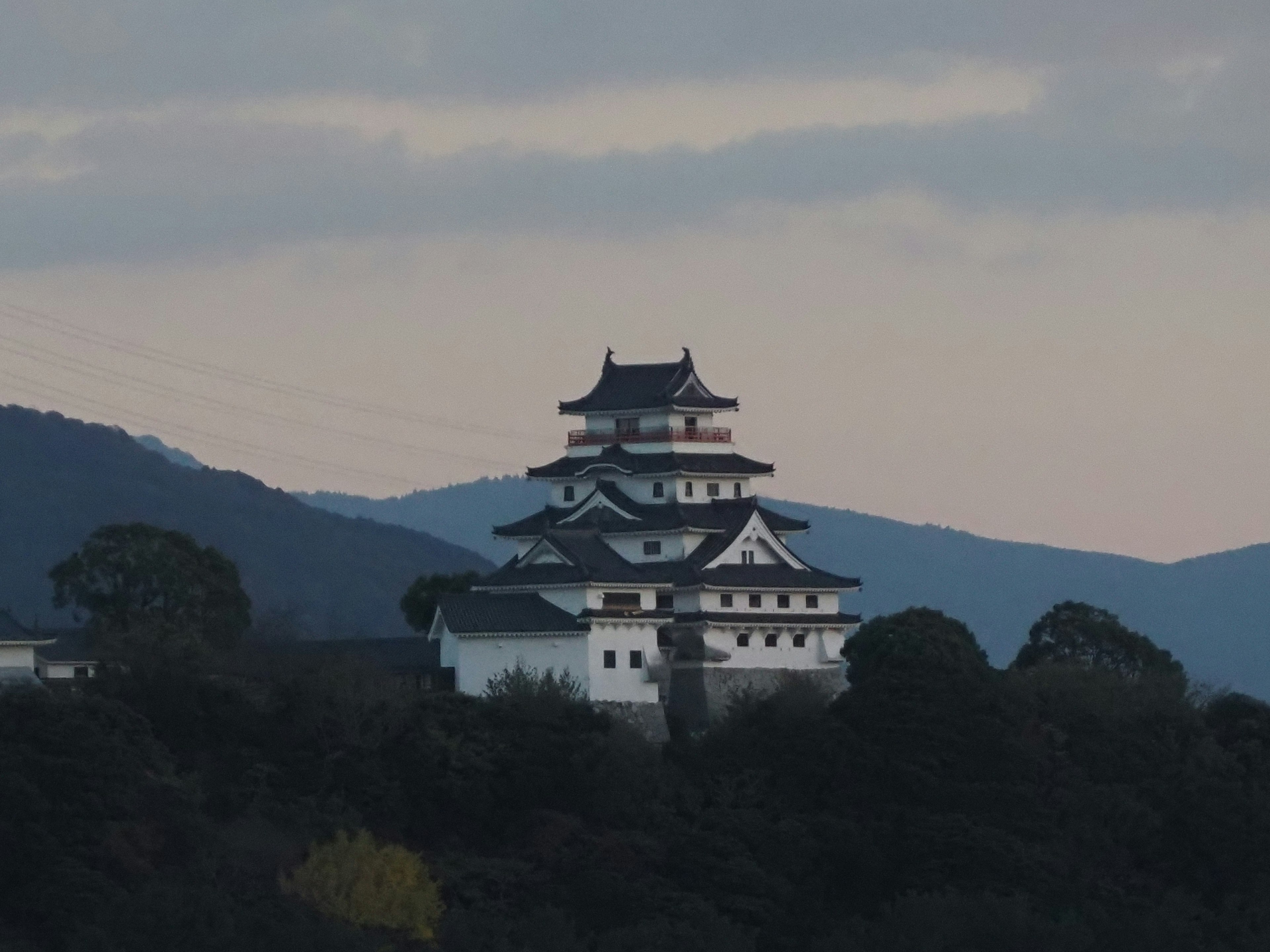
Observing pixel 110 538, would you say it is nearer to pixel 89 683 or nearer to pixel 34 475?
pixel 89 683

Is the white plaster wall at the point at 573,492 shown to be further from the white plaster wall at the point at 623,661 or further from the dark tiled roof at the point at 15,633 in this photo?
the dark tiled roof at the point at 15,633

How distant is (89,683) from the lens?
51.1 m

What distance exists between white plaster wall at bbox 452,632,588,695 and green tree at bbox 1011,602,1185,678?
47.6 ft

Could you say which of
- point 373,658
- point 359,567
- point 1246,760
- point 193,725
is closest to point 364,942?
point 193,725

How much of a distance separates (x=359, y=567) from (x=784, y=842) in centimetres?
11745

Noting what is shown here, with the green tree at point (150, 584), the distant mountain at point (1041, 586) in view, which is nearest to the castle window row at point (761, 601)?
the green tree at point (150, 584)

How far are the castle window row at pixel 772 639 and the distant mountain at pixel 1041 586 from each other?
118 meters

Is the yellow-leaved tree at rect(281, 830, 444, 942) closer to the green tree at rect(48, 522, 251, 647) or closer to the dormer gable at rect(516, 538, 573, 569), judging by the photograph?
A: the dormer gable at rect(516, 538, 573, 569)

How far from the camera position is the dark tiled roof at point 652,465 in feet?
196

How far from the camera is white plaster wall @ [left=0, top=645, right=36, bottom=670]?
53.4m

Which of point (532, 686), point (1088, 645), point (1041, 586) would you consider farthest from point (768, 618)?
point (1041, 586)

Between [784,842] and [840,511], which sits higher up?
[840,511]

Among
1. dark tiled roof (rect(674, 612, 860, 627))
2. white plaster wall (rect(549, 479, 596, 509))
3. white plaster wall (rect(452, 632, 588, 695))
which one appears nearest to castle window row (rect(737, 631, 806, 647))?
dark tiled roof (rect(674, 612, 860, 627))


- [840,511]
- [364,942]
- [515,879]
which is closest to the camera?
[364,942]
